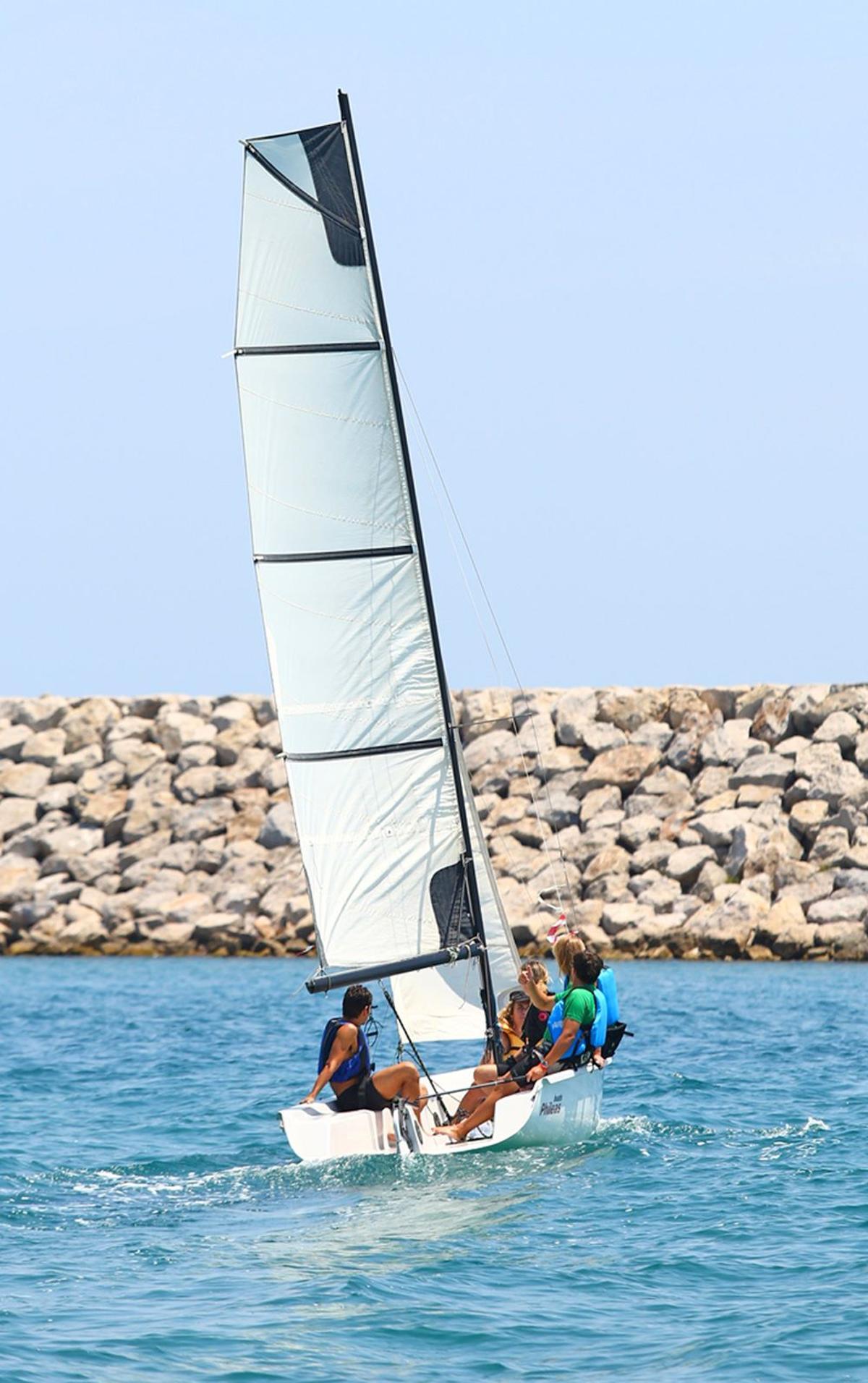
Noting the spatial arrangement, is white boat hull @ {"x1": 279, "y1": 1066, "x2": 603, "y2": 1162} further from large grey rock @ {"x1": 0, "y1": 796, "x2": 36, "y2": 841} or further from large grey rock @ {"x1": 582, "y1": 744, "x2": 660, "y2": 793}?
large grey rock @ {"x1": 0, "y1": 796, "x2": 36, "y2": 841}

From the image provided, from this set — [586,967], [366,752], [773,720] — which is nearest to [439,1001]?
[586,967]

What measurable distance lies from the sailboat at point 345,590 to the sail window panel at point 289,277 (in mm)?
12

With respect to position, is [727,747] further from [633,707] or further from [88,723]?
[88,723]

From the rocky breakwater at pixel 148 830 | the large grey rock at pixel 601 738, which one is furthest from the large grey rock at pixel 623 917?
the rocky breakwater at pixel 148 830

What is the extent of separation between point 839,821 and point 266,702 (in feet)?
39.3

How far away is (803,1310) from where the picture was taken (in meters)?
9.53

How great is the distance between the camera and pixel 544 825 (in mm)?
32656

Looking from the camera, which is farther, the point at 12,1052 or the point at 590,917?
the point at 590,917

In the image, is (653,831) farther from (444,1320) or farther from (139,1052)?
(444,1320)

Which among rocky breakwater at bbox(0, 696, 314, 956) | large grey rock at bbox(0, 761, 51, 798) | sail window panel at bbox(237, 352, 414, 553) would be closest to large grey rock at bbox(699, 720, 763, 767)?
rocky breakwater at bbox(0, 696, 314, 956)

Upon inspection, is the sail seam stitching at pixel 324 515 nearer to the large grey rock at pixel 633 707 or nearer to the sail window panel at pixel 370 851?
the sail window panel at pixel 370 851

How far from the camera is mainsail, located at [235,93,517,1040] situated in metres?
13.9

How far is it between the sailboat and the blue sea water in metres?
1.31

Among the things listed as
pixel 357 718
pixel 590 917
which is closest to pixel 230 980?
pixel 590 917
